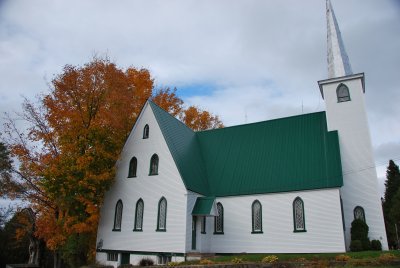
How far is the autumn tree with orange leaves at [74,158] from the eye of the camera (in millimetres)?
22078

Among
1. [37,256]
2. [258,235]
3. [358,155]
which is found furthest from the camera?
[37,256]

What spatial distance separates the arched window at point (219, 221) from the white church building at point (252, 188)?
0.07 m

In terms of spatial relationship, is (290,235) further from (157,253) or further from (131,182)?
(131,182)

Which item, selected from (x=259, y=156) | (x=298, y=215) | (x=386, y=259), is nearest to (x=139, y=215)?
(x=259, y=156)

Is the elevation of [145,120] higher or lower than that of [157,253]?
higher

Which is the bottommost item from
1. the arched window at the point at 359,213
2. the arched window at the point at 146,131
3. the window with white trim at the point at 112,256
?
the window with white trim at the point at 112,256

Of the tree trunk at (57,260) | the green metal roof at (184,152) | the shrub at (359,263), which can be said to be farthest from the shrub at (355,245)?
the tree trunk at (57,260)

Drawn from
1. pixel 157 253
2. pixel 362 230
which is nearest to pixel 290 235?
pixel 362 230

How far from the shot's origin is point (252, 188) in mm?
23719

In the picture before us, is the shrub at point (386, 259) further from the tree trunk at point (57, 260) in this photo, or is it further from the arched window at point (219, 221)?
the tree trunk at point (57, 260)

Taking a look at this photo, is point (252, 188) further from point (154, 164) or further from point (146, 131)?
point (146, 131)

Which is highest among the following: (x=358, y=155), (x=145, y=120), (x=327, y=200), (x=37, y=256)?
(x=145, y=120)

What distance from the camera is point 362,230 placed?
827 inches

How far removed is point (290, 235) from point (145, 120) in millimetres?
12910
